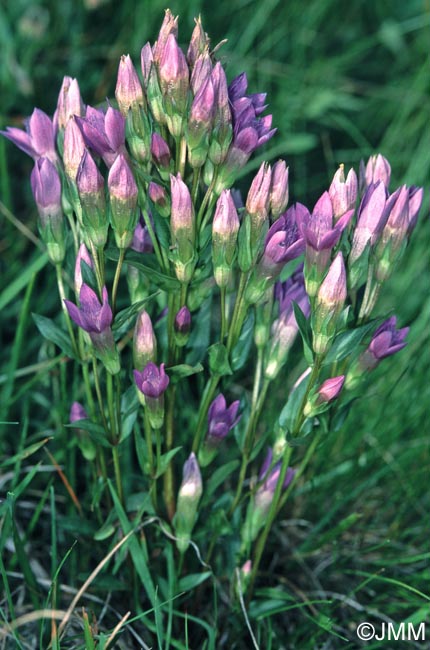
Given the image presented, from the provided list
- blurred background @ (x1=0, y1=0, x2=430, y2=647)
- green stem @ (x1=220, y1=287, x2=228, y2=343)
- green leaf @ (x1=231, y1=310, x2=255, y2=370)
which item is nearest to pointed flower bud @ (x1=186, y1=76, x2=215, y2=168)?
green stem @ (x1=220, y1=287, x2=228, y2=343)

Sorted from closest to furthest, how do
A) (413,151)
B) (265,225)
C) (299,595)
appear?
(265,225), (299,595), (413,151)

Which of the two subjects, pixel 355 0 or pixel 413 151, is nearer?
pixel 413 151

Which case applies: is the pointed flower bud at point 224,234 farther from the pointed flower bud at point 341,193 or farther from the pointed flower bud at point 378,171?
the pointed flower bud at point 378,171

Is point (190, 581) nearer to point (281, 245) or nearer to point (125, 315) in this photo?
point (125, 315)

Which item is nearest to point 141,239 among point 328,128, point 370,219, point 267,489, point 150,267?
point 150,267

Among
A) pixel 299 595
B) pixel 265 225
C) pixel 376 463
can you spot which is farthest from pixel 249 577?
pixel 265 225

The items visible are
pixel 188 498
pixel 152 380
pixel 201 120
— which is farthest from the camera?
pixel 188 498

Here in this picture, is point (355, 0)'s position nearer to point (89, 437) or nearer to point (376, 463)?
point (376, 463)
